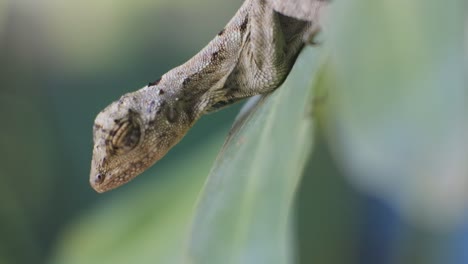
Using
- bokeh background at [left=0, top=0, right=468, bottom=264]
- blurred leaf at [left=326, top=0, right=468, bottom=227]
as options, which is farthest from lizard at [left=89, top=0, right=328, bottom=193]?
blurred leaf at [left=326, top=0, right=468, bottom=227]

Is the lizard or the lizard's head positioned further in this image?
the lizard's head

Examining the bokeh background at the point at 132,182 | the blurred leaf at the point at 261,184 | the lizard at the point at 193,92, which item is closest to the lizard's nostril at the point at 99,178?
the lizard at the point at 193,92

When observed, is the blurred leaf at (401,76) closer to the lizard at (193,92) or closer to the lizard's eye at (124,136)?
the lizard at (193,92)

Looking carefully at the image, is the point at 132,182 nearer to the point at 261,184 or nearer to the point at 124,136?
the point at 124,136

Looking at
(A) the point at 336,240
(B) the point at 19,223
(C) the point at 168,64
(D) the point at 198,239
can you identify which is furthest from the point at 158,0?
(D) the point at 198,239

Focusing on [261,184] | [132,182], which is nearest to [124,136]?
[261,184]

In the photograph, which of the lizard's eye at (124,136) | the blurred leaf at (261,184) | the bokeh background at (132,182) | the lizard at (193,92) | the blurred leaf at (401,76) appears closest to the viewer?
the blurred leaf at (401,76)

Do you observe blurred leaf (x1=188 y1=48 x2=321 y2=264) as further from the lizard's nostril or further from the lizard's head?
the lizard's nostril
